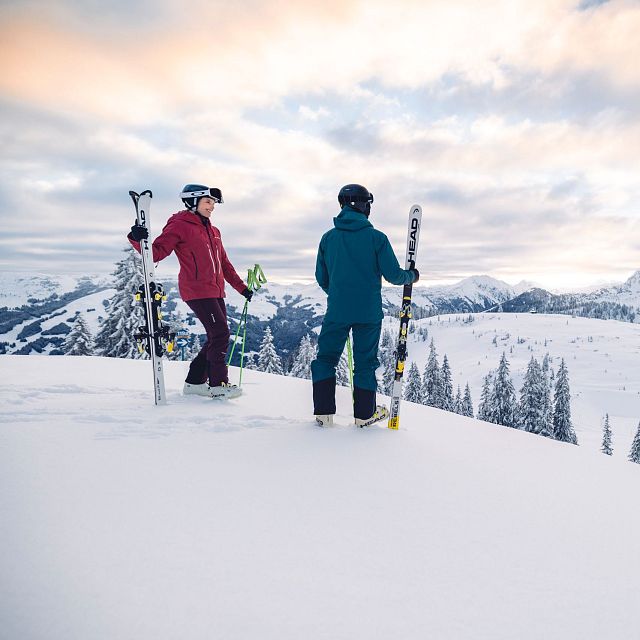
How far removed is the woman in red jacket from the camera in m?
5.60

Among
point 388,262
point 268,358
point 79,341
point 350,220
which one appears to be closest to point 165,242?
point 350,220

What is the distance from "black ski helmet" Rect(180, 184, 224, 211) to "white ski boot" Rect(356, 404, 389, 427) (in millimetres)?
3732

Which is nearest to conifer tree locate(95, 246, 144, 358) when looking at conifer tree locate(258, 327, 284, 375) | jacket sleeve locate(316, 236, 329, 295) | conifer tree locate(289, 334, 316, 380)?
conifer tree locate(258, 327, 284, 375)

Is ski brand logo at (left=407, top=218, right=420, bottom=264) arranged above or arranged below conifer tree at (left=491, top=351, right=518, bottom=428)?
above

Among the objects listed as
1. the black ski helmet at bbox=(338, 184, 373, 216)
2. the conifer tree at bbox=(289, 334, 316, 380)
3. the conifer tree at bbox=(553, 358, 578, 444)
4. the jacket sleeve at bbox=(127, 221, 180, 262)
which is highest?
the black ski helmet at bbox=(338, 184, 373, 216)

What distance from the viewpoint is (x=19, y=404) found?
4.65 metres

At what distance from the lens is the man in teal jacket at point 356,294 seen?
4.68 m

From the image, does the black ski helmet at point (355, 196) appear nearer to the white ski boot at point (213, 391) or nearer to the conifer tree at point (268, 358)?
the white ski boot at point (213, 391)

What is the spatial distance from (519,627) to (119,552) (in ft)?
6.21

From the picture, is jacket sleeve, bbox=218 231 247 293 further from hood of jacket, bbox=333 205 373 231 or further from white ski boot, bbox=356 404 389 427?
white ski boot, bbox=356 404 389 427

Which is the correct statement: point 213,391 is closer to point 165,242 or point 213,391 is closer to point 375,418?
point 165,242

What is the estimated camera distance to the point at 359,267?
4.70 metres

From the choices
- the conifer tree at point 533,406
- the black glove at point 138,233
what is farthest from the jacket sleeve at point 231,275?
the conifer tree at point 533,406

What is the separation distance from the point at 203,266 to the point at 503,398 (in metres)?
55.3
